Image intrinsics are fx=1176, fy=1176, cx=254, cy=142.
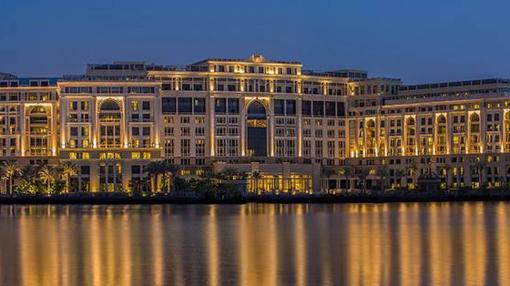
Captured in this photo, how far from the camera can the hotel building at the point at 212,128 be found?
18612cm

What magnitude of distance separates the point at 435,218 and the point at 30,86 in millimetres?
102841

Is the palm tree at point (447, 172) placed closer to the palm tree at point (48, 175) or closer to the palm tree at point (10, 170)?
the palm tree at point (48, 175)

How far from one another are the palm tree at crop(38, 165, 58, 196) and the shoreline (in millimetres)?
3878

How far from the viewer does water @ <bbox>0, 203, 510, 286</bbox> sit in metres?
51.1

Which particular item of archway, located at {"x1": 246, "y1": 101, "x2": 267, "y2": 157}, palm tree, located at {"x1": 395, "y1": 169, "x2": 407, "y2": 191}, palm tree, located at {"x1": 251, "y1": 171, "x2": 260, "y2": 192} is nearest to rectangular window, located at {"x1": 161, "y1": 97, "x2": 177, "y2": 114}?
archway, located at {"x1": 246, "y1": 101, "x2": 267, "y2": 157}

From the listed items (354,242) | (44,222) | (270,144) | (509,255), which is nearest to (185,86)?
(270,144)

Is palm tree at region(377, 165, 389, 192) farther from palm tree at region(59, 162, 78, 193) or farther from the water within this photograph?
the water

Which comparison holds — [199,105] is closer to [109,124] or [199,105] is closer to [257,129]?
[257,129]

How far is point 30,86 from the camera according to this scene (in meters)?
194

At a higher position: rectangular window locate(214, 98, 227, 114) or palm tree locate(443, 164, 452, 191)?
rectangular window locate(214, 98, 227, 114)

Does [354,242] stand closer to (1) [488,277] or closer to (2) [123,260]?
(2) [123,260]

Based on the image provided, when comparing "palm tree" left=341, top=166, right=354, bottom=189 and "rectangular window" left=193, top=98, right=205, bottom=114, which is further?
"palm tree" left=341, top=166, right=354, bottom=189

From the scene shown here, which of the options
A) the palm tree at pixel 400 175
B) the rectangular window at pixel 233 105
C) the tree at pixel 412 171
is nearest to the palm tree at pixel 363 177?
the palm tree at pixel 400 175

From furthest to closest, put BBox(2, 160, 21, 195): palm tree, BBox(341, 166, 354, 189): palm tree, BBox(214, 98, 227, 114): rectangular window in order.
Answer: BBox(341, 166, 354, 189): palm tree, BBox(214, 98, 227, 114): rectangular window, BBox(2, 160, 21, 195): palm tree
